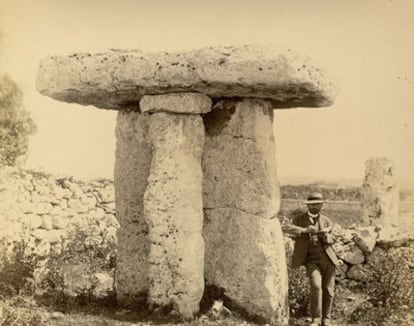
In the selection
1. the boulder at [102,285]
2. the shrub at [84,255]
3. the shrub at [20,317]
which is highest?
the shrub at [84,255]

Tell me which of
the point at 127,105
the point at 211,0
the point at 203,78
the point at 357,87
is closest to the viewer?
the point at 203,78

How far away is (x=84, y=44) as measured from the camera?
22.2 feet

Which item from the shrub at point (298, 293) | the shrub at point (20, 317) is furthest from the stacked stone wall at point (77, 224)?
the shrub at point (20, 317)

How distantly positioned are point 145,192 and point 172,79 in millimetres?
1014

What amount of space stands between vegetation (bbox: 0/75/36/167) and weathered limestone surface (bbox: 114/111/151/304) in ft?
3.39

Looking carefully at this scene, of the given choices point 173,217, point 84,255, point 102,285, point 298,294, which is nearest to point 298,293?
point 298,294

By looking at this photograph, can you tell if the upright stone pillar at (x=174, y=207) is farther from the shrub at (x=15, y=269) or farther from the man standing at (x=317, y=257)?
the shrub at (x=15, y=269)

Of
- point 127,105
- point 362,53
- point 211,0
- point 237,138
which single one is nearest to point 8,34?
point 127,105

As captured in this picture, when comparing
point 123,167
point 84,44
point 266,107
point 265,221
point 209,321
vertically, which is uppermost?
point 84,44

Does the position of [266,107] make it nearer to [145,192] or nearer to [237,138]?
[237,138]

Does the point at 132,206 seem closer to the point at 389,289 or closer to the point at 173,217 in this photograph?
the point at 173,217

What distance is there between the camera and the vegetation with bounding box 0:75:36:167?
22.4ft

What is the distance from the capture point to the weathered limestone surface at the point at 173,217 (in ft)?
20.3

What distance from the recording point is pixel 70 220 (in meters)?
10.2
